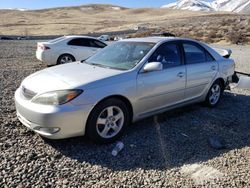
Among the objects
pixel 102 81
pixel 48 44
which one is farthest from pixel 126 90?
pixel 48 44

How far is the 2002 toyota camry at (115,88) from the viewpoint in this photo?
14.7 feet

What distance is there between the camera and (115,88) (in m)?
4.83

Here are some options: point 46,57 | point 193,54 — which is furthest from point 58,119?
point 46,57

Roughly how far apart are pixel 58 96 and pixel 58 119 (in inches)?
12.6

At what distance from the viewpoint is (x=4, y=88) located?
8398mm

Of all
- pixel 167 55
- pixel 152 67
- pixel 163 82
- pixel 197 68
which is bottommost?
pixel 163 82

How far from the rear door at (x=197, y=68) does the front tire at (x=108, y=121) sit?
66.8 inches

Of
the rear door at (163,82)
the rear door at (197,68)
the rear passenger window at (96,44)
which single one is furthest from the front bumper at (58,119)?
the rear passenger window at (96,44)

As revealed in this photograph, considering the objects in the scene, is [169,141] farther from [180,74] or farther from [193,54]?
[193,54]

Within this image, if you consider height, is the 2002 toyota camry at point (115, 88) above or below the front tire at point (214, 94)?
above

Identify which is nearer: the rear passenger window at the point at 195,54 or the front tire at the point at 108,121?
the front tire at the point at 108,121

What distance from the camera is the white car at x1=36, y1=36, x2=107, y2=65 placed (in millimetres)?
12703

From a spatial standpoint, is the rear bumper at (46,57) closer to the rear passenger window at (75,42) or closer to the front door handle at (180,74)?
the rear passenger window at (75,42)

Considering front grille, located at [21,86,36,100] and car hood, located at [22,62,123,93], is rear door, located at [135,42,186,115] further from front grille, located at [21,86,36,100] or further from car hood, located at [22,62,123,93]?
front grille, located at [21,86,36,100]
